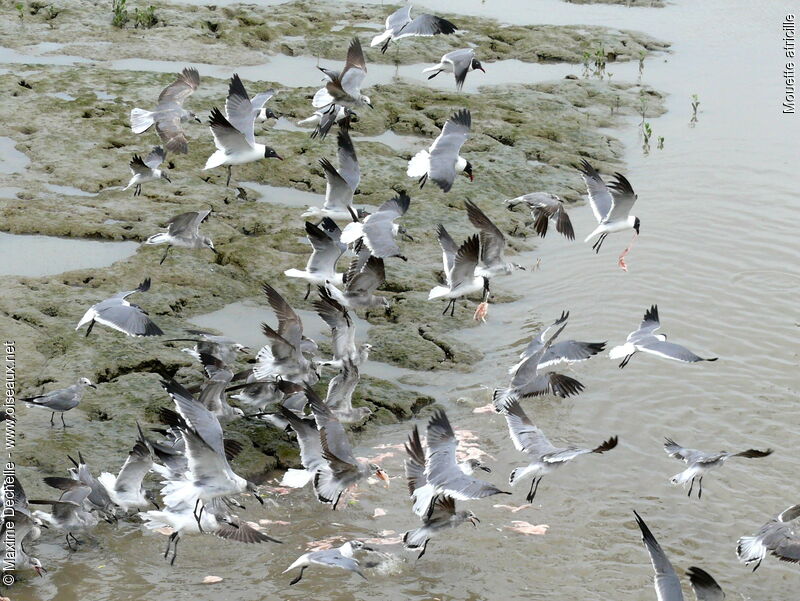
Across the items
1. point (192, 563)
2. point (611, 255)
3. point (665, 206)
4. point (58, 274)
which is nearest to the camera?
point (192, 563)

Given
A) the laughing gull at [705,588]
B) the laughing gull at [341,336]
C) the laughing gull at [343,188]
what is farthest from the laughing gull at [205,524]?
the laughing gull at [343,188]

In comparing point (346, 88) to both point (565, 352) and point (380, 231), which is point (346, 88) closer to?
point (380, 231)

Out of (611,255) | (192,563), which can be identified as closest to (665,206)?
(611,255)

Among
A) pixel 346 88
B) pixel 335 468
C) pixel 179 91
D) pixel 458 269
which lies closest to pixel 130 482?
pixel 335 468

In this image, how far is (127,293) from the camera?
9.81 m

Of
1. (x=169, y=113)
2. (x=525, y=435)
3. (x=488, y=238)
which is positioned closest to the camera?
(x=525, y=435)

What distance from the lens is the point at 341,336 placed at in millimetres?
9805


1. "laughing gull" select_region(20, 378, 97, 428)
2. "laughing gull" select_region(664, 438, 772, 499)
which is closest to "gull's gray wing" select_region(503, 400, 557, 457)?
"laughing gull" select_region(664, 438, 772, 499)

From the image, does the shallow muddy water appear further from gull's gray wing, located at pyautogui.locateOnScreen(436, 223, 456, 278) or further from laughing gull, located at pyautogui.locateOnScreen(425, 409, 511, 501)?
gull's gray wing, located at pyautogui.locateOnScreen(436, 223, 456, 278)

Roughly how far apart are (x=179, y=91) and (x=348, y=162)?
2919 millimetres

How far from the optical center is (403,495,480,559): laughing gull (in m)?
7.69

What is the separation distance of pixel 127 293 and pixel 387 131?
7209mm

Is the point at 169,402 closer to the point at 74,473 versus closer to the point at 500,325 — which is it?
the point at 74,473

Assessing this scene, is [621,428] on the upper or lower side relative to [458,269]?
lower
